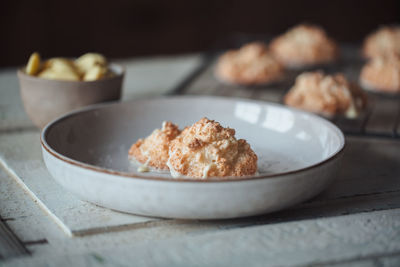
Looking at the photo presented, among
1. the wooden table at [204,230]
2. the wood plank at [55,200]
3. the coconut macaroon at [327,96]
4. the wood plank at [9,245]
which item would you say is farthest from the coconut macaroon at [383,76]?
the wood plank at [9,245]

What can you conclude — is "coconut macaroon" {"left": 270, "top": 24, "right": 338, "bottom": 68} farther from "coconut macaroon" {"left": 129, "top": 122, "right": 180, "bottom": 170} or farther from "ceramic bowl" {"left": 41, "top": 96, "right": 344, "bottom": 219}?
"coconut macaroon" {"left": 129, "top": 122, "right": 180, "bottom": 170}

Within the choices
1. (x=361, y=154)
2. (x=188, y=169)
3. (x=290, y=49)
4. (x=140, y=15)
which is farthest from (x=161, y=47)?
(x=188, y=169)

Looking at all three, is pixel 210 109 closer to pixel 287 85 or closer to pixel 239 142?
pixel 239 142

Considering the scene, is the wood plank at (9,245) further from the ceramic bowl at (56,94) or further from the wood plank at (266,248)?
the ceramic bowl at (56,94)

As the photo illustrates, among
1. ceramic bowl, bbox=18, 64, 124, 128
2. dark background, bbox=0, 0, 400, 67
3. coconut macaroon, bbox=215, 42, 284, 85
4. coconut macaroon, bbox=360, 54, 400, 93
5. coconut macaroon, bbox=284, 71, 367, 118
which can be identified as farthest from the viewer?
dark background, bbox=0, 0, 400, 67

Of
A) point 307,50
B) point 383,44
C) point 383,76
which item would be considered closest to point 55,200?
point 383,76

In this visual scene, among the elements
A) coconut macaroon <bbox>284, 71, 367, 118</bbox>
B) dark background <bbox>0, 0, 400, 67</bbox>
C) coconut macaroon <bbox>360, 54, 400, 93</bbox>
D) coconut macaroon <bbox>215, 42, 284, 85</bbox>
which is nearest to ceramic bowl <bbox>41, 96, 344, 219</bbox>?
coconut macaroon <bbox>284, 71, 367, 118</bbox>

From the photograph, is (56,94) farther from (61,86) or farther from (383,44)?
(383,44)
